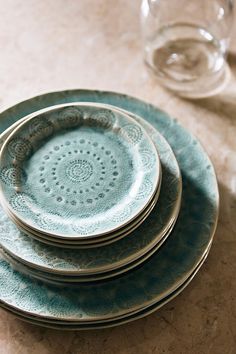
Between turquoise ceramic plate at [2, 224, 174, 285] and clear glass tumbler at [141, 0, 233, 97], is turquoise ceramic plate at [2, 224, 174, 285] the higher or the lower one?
the lower one

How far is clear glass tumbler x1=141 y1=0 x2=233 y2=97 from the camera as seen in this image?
958mm

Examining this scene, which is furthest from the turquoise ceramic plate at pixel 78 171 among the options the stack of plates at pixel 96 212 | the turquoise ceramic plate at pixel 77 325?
the turquoise ceramic plate at pixel 77 325

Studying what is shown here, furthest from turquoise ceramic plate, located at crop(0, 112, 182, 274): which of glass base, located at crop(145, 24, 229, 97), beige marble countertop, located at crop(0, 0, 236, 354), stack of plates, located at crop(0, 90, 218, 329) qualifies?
glass base, located at crop(145, 24, 229, 97)

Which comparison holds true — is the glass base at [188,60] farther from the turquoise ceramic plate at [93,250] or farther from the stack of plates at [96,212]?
the turquoise ceramic plate at [93,250]

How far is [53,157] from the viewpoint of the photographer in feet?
2.35

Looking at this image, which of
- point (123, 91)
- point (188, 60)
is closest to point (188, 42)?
point (188, 60)

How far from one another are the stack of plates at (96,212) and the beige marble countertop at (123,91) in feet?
0.15

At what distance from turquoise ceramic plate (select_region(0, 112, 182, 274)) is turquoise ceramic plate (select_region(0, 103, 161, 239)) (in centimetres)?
3

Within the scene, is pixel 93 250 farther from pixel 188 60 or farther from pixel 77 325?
pixel 188 60

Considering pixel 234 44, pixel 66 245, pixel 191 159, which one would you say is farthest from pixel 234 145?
pixel 66 245

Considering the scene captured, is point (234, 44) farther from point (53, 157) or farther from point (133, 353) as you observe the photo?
point (133, 353)

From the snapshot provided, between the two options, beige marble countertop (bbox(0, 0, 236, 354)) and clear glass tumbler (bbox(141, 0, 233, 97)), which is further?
clear glass tumbler (bbox(141, 0, 233, 97))

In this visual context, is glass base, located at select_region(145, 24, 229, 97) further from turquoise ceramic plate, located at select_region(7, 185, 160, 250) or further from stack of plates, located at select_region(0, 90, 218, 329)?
turquoise ceramic plate, located at select_region(7, 185, 160, 250)

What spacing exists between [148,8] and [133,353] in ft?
2.09
